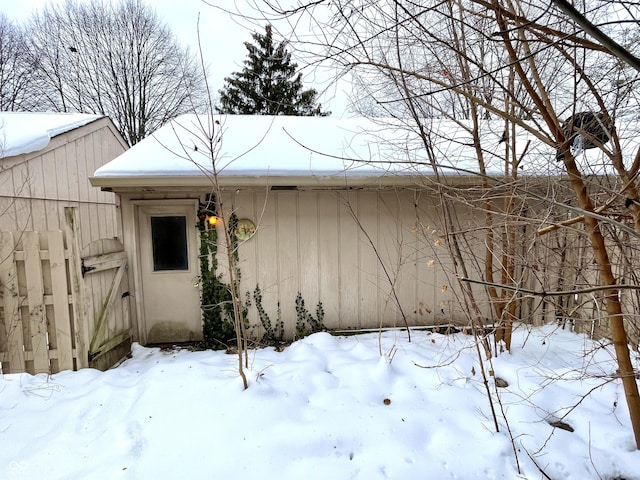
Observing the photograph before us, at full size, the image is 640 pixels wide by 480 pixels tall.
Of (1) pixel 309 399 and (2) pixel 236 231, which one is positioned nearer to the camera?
(1) pixel 309 399

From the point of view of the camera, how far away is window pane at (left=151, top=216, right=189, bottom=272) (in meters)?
4.01

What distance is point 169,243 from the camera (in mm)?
4035

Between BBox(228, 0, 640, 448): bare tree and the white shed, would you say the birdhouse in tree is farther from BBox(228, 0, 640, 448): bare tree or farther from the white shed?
the white shed

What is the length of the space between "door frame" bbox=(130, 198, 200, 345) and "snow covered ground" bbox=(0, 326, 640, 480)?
0.97 m

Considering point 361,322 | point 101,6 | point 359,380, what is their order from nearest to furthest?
point 359,380 → point 361,322 → point 101,6

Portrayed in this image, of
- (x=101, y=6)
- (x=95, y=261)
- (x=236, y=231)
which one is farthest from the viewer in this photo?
(x=101, y=6)

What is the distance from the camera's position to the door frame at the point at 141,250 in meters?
3.87

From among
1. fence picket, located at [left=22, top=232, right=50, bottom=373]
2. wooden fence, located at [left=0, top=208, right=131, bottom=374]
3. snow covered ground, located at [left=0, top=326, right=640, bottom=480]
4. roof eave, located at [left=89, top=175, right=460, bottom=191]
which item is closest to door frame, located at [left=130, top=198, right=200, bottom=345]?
roof eave, located at [left=89, top=175, right=460, bottom=191]

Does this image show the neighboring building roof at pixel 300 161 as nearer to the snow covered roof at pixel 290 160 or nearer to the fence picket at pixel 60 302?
the snow covered roof at pixel 290 160

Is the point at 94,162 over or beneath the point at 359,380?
over

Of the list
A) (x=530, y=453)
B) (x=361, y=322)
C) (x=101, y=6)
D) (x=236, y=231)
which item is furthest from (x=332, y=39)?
(x=101, y=6)

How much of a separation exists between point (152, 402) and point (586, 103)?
12.9 feet

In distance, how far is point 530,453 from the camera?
1907mm

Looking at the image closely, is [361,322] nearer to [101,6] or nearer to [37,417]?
[37,417]
